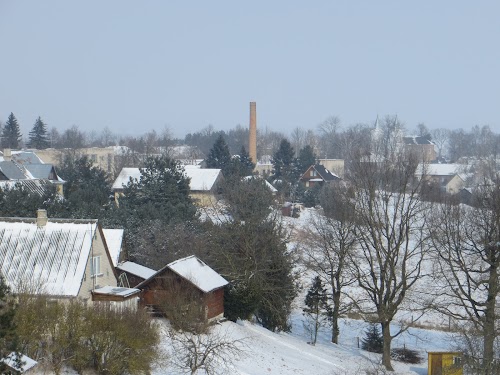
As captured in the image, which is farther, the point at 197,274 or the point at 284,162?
the point at 284,162

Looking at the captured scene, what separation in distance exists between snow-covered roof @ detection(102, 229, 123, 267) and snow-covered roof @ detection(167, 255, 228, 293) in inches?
138

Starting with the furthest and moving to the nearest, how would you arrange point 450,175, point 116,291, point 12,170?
point 450,175, point 12,170, point 116,291

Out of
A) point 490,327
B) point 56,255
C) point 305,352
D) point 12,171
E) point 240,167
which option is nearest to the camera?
point 490,327

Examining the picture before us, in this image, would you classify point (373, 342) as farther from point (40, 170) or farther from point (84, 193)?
point (40, 170)

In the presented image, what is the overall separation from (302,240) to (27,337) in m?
33.2

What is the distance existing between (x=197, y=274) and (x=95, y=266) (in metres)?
3.83

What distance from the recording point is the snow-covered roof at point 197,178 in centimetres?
6594

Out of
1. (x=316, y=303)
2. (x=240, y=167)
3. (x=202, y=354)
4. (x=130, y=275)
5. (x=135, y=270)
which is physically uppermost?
(x=240, y=167)

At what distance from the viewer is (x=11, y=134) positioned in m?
106

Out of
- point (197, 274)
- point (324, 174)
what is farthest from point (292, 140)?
point (197, 274)

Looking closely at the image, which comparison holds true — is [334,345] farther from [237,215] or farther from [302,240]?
[302,240]

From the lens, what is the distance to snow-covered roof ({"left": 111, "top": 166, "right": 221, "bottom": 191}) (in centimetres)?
6594

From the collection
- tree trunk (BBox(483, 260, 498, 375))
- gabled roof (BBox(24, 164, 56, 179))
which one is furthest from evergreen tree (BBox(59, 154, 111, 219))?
tree trunk (BBox(483, 260, 498, 375))

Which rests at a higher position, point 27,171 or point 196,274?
point 27,171
